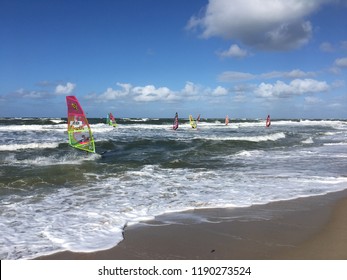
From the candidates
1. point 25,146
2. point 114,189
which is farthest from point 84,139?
point 114,189

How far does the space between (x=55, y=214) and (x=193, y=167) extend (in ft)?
23.5

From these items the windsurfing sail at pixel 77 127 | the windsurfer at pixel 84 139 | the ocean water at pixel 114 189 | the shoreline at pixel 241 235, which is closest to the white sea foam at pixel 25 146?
the ocean water at pixel 114 189

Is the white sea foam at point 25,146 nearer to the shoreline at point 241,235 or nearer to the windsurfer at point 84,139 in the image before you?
the windsurfer at point 84,139

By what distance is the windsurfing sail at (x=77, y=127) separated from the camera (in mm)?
15430

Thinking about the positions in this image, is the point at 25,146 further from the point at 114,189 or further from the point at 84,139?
the point at 114,189

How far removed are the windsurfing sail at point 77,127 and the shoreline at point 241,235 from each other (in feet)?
33.7

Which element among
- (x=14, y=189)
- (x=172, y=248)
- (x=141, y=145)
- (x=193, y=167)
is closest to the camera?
(x=172, y=248)

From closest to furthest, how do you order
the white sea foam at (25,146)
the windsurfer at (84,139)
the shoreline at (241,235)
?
the shoreline at (241,235) → the windsurfer at (84,139) → the white sea foam at (25,146)

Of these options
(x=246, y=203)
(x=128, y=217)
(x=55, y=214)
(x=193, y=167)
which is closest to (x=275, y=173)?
(x=193, y=167)

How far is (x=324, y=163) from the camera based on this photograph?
1348cm

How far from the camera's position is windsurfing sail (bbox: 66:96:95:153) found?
15.4 meters

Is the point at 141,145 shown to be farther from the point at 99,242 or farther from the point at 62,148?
the point at 99,242

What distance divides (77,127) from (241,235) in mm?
12206
